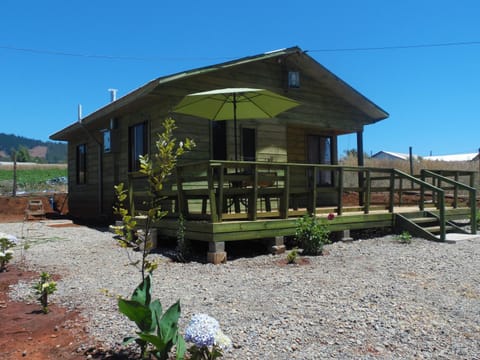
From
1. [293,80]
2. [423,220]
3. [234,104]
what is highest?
[293,80]

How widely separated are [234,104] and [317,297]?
392 cm

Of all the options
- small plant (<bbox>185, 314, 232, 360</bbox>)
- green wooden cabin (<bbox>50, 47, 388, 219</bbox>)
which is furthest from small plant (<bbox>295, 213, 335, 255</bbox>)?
small plant (<bbox>185, 314, 232, 360</bbox>)

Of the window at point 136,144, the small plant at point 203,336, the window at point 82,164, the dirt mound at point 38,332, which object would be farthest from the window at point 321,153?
the small plant at point 203,336

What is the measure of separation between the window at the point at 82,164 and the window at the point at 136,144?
4.34 meters

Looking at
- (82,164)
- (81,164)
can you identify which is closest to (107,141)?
(82,164)

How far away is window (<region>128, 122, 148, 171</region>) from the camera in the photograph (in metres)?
9.80

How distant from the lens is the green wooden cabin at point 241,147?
21.8 feet

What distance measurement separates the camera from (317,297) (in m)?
4.29

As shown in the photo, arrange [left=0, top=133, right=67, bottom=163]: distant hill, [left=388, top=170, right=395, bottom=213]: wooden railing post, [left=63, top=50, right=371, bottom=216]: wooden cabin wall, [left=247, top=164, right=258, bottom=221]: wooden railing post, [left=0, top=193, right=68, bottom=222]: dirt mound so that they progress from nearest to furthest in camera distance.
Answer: [left=247, top=164, right=258, bottom=221]: wooden railing post
[left=388, top=170, right=395, bottom=213]: wooden railing post
[left=63, top=50, right=371, bottom=216]: wooden cabin wall
[left=0, top=193, right=68, bottom=222]: dirt mound
[left=0, top=133, right=67, bottom=163]: distant hill

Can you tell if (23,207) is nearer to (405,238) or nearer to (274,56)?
(274,56)

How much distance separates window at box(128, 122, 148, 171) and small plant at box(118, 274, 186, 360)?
284 inches

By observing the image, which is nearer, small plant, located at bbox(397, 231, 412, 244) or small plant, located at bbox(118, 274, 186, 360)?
small plant, located at bbox(118, 274, 186, 360)

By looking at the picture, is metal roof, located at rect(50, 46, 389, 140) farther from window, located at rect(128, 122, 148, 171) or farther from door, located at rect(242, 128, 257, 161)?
door, located at rect(242, 128, 257, 161)

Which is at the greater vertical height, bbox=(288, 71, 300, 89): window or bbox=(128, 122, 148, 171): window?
bbox=(288, 71, 300, 89): window
